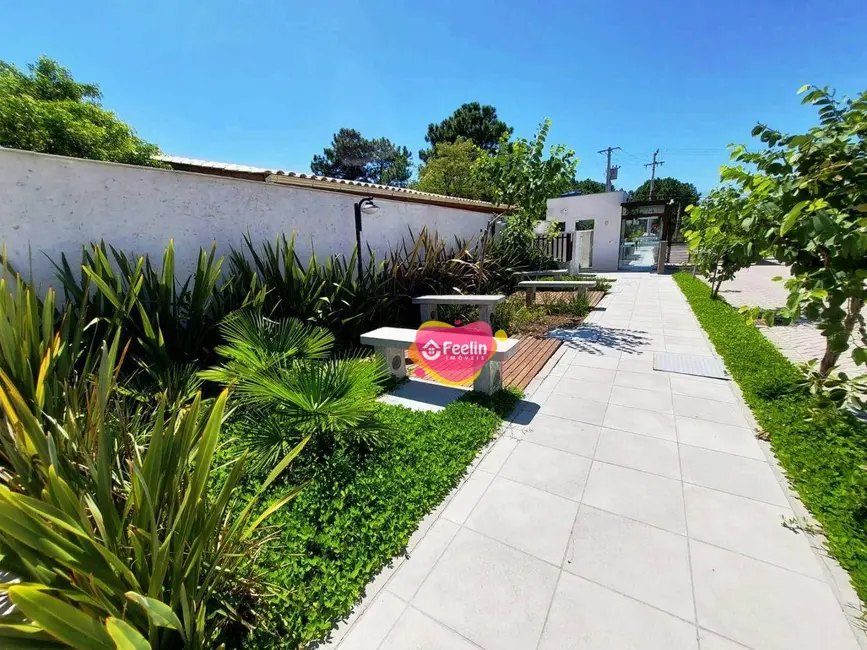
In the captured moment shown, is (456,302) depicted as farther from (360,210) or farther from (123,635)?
(123,635)

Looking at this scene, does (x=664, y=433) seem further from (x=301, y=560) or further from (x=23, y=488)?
(x=23, y=488)

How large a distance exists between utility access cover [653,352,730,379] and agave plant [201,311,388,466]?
13.6 feet

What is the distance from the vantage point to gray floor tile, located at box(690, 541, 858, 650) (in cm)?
146

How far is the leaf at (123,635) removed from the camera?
29.6 inches

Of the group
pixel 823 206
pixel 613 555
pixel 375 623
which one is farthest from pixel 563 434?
pixel 823 206

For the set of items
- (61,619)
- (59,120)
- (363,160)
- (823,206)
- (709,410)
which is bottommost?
(709,410)

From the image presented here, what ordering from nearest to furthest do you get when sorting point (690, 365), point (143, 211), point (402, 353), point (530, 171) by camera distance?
point (143, 211), point (402, 353), point (690, 365), point (530, 171)

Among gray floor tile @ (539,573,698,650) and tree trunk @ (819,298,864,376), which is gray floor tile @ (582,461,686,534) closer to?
gray floor tile @ (539,573,698,650)

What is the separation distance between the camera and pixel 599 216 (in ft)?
52.4

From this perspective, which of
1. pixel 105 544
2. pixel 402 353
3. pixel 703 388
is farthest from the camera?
pixel 402 353

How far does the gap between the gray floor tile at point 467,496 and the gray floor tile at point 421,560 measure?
7cm

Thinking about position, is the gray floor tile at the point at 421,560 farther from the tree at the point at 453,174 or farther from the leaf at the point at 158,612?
the tree at the point at 453,174

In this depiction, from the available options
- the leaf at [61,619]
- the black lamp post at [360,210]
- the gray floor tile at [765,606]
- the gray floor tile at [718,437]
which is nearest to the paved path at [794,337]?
the gray floor tile at [718,437]

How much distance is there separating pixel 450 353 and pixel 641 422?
235 cm
